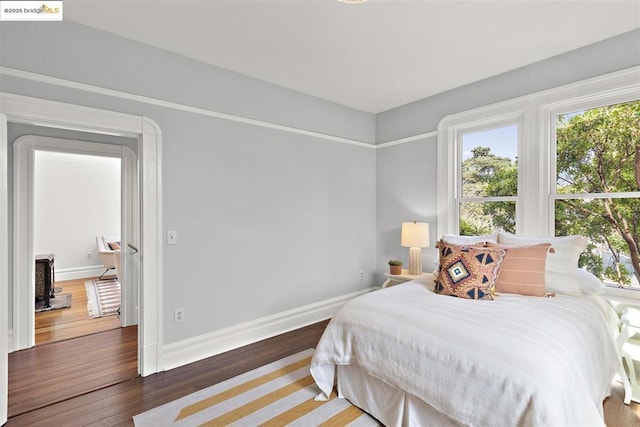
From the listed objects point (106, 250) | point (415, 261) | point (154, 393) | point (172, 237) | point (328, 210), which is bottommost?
point (154, 393)

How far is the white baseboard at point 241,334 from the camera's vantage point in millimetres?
2658

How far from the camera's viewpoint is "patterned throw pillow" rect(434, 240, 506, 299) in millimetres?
2201

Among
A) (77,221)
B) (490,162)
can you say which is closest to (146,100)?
(490,162)

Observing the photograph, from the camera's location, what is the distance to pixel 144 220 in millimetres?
2492

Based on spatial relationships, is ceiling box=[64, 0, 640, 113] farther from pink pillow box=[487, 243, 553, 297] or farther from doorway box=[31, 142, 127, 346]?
doorway box=[31, 142, 127, 346]

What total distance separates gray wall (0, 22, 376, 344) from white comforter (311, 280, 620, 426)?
4.29 feet

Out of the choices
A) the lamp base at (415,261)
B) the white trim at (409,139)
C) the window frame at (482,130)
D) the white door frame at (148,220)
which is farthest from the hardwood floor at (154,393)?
the white trim at (409,139)

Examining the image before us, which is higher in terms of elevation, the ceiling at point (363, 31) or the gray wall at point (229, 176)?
the ceiling at point (363, 31)

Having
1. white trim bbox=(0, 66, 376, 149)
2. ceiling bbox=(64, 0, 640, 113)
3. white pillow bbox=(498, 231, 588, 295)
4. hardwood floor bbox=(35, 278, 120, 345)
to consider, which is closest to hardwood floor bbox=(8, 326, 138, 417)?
hardwood floor bbox=(35, 278, 120, 345)

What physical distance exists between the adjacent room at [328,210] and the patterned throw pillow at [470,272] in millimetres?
14

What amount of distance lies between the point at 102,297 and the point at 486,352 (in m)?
5.31

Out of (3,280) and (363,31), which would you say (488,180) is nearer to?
(363,31)

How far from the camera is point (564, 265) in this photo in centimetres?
236

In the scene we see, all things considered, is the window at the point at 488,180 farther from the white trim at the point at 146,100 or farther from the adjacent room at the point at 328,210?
the white trim at the point at 146,100
